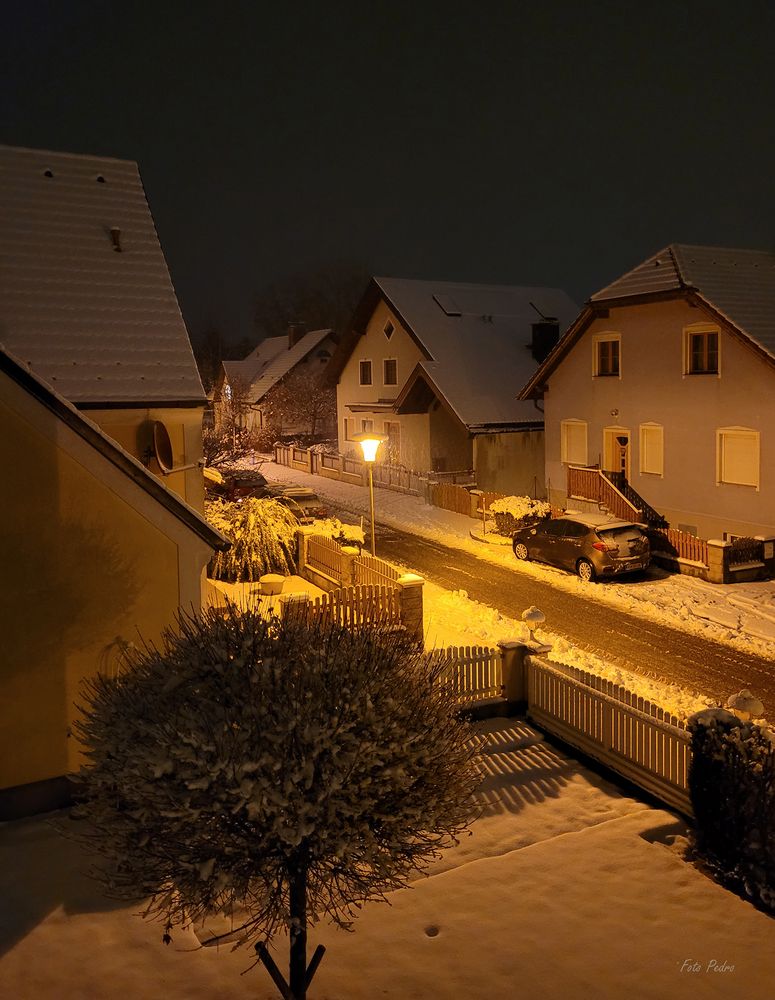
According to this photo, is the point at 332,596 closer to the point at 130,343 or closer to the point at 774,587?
the point at 130,343

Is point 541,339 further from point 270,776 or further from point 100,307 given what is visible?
point 270,776

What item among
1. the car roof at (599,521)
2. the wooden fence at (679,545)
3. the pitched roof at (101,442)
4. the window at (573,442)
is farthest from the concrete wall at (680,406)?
the pitched roof at (101,442)

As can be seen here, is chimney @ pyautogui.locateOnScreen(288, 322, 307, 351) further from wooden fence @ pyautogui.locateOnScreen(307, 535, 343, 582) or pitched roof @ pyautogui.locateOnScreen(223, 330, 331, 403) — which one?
wooden fence @ pyautogui.locateOnScreen(307, 535, 343, 582)

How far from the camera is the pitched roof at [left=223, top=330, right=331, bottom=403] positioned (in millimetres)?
54156

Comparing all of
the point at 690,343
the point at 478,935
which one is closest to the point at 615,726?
the point at 478,935

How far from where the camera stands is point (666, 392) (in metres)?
24.1

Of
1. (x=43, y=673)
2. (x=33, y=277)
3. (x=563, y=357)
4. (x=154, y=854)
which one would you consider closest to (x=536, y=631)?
(x=43, y=673)

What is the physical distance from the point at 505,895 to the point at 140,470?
212 inches

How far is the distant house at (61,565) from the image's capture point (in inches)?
315

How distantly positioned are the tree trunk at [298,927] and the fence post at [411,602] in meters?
9.32

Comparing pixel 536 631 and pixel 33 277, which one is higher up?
pixel 33 277

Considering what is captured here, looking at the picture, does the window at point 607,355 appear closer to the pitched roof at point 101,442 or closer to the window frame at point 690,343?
the window frame at point 690,343

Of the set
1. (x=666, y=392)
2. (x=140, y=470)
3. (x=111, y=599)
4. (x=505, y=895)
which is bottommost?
(x=505, y=895)

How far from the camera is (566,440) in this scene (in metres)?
28.6
